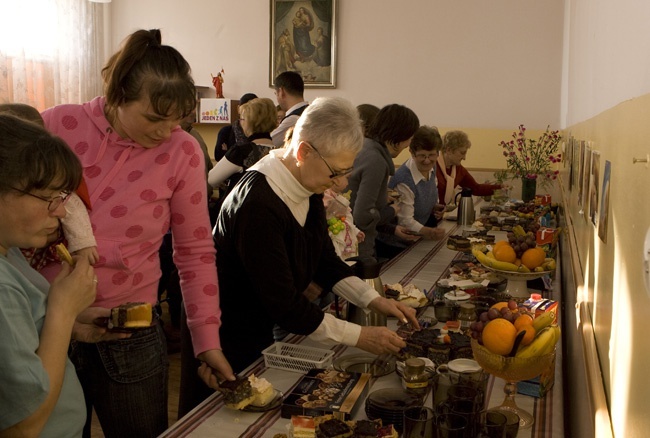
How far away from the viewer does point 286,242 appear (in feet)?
6.27

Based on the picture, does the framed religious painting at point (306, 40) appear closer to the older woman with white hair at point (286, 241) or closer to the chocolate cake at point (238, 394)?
the older woman with white hair at point (286, 241)

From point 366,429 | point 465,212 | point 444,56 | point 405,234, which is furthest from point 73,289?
point 444,56

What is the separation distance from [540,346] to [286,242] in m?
0.74

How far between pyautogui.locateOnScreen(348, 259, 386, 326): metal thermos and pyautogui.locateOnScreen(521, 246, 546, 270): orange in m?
0.65

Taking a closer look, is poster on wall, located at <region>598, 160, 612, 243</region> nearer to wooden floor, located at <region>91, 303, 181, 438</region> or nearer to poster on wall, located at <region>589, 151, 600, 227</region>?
poster on wall, located at <region>589, 151, 600, 227</region>

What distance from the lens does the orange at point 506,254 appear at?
8.59ft

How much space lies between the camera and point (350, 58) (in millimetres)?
7773

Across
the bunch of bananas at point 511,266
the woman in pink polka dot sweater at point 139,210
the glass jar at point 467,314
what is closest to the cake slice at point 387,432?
the woman in pink polka dot sweater at point 139,210

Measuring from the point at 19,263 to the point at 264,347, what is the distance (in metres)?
0.86

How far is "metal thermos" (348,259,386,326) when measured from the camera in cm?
212

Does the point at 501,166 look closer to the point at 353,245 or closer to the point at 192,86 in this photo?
the point at 353,245

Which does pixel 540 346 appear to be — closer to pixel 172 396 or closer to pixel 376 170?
pixel 376 170

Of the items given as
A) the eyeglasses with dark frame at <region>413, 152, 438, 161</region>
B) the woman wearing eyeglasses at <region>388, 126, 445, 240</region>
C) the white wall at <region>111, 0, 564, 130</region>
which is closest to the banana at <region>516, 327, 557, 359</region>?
the woman wearing eyeglasses at <region>388, 126, 445, 240</region>

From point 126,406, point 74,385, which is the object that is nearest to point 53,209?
point 74,385
